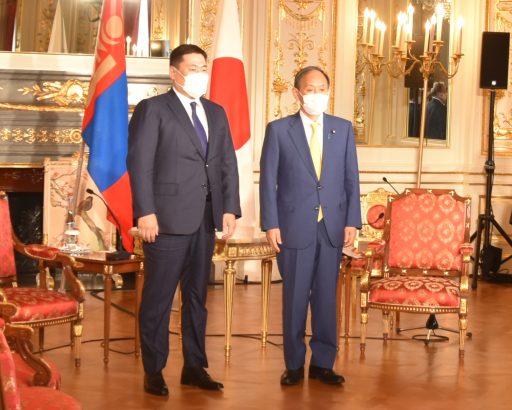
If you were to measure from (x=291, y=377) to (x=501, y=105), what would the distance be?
551cm

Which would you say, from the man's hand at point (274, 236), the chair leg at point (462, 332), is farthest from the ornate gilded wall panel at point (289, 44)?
the man's hand at point (274, 236)

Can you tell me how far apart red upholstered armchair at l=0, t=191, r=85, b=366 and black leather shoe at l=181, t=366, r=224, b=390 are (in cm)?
74

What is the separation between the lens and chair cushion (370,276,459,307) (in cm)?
597

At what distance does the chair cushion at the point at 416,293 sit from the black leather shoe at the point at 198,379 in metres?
1.33

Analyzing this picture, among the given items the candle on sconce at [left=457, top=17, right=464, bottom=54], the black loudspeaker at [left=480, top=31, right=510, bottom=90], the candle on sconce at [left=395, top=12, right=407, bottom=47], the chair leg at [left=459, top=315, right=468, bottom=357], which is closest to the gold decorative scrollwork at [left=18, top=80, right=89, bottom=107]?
the candle on sconce at [left=395, top=12, right=407, bottom=47]

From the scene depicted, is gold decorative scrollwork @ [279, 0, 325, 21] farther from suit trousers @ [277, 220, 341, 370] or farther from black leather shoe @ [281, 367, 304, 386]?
black leather shoe @ [281, 367, 304, 386]

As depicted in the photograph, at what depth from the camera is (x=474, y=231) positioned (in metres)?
9.80

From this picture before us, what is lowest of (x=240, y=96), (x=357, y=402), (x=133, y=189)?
(x=357, y=402)

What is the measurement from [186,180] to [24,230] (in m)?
4.27

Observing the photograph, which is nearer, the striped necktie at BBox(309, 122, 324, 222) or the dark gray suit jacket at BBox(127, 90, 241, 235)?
the dark gray suit jacket at BBox(127, 90, 241, 235)

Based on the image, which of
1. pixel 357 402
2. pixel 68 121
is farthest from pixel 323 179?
pixel 68 121

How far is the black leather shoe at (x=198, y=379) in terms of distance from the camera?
5117mm

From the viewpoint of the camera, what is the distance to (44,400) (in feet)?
10.3

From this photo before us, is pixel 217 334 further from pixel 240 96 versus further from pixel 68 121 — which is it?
pixel 68 121
